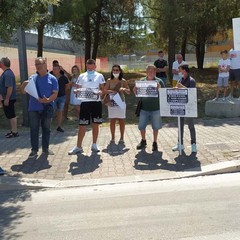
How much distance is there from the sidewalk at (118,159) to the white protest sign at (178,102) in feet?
2.51

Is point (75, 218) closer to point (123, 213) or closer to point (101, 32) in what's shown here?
point (123, 213)

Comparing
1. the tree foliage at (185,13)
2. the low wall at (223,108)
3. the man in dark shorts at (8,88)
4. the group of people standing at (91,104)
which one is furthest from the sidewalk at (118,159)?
the tree foliage at (185,13)

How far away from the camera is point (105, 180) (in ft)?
21.3

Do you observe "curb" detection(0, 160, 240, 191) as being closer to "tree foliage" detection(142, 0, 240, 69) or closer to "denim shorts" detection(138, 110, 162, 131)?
"denim shorts" detection(138, 110, 162, 131)

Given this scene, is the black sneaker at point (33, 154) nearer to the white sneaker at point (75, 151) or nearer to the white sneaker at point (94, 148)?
the white sneaker at point (75, 151)

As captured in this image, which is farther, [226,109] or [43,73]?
[226,109]

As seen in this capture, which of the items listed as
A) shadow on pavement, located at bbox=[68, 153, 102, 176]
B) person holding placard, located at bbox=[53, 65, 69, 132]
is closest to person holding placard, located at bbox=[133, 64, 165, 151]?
shadow on pavement, located at bbox=[68, 153, 102, 176]

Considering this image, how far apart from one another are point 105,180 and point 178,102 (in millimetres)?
2070

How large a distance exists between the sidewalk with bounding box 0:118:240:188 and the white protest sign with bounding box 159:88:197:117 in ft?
2.51

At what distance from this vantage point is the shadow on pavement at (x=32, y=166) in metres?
7.09

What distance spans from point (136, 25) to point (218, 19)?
13.8 ft

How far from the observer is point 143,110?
26.6 ft

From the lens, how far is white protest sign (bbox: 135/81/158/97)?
7.91m

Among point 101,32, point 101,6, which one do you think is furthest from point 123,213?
point 101,32
